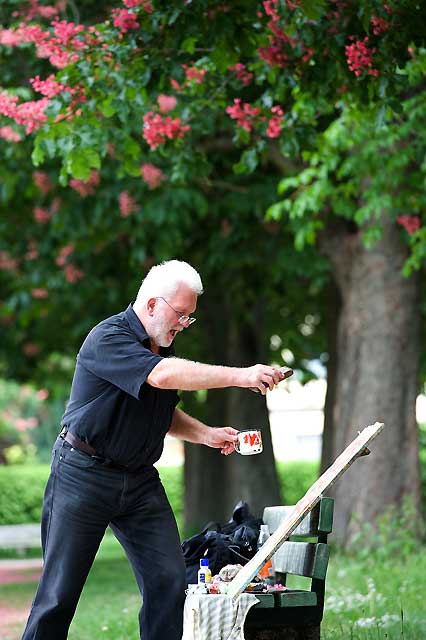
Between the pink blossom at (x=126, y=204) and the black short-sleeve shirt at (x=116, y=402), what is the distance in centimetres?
855

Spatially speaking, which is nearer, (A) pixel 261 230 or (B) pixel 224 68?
(B) pixel 224 68

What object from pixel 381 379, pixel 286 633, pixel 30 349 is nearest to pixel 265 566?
pixel 286 633

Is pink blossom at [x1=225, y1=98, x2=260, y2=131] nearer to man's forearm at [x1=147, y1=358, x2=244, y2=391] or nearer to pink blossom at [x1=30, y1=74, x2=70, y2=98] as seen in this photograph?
pink blossom at [x1=30, y1=74, x2=70, y2=98]

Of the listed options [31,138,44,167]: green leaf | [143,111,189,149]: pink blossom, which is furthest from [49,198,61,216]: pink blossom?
[31,138,44,167]: green leaf

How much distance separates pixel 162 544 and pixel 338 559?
7.23 meters

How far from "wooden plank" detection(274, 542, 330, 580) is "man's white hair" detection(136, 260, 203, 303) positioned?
4.55ft

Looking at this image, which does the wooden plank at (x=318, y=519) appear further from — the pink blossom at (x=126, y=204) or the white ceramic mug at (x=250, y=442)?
the pink blossom at (x=126, y=204)

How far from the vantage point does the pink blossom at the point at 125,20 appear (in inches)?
301

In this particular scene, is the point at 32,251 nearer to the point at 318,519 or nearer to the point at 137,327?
the point at 318,519

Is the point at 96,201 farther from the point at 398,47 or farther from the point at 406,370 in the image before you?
the point at 398,47

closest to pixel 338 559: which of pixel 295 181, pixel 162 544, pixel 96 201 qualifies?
pixel 295 181

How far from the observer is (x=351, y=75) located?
24.5 ft

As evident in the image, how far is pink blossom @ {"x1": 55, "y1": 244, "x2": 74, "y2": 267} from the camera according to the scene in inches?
634

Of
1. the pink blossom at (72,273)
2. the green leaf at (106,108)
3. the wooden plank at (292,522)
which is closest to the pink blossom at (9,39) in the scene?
the green leaf at (106,108)
